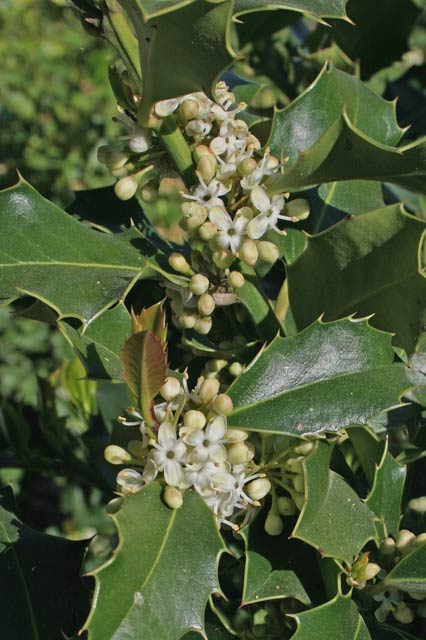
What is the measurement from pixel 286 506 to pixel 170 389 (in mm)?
261

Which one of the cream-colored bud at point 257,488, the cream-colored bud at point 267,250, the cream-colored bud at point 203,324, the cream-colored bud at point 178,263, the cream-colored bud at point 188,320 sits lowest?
the cream-colored bud at point 257,488

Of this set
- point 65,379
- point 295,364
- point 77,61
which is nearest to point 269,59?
point 65,379

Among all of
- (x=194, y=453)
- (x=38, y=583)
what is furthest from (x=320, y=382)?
(x=38, y=583)

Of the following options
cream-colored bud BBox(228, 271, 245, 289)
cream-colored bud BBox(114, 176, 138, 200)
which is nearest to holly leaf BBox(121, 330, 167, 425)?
cream-colored bud BBox(228, 271, 245, 289)

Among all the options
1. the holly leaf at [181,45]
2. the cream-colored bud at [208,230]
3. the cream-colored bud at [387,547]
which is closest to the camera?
the holly leaf at [181,45]

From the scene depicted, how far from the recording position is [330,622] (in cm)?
109

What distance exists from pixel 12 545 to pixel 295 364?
0.58m

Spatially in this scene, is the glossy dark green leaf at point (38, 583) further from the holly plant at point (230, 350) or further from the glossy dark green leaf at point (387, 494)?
the glossy dark green leaf at point (387, 494)

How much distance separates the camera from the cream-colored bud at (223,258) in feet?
3.63

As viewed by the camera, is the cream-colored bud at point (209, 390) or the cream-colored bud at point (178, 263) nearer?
the cream-colored bud at point (209, 390)

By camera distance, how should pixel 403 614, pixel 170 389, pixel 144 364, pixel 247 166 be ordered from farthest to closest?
pixel 403 614, pixel 247 166, pixel 170 389, pixel 144 364

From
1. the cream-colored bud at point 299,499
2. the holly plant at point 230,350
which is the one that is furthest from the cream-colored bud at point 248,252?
the cream-colored bud at point 299,499

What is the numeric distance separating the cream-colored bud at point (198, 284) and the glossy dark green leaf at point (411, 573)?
455 mm

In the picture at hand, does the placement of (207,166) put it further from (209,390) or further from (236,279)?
(209,390)
